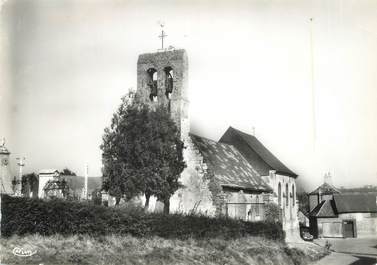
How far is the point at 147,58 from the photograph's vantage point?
32.4 meters

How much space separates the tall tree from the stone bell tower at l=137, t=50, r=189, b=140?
623 centimetres

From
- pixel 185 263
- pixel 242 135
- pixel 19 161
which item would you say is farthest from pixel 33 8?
pixel 242 135

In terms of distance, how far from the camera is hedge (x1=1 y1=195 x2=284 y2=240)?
57.9 feet

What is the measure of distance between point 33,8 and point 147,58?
1437 centimetres

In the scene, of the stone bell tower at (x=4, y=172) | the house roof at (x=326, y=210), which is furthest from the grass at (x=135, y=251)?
the house roof at (x=326, y=210)

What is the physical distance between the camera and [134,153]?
24.3m

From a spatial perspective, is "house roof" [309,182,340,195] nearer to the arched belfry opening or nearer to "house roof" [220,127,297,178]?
"house roof" [220,127,297,178]

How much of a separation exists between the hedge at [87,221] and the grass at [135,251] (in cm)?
37

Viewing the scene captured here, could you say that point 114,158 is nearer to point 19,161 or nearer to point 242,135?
point 19,161

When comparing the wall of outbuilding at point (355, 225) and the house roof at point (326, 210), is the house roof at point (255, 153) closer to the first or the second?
the house roof at point (326, 210)

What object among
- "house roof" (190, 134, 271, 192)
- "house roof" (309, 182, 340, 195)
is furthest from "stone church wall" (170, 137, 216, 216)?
"house roof" (309, 182, 340, 195)

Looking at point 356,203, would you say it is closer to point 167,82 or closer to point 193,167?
point 193,167

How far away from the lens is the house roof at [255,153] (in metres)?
43.0

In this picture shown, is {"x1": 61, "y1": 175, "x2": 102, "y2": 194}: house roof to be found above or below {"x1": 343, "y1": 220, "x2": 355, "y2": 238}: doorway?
above
